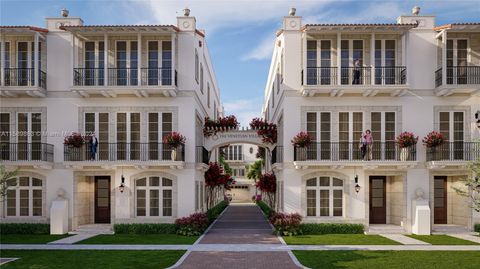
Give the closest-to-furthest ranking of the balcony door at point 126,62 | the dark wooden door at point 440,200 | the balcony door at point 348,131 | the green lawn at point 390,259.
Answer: the green lawn at point 390,259 → the balcony door at point 348,131 → the balcony door at point 126,62 → the dark wooden door at point 440,200

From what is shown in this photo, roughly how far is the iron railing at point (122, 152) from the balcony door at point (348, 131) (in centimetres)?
808

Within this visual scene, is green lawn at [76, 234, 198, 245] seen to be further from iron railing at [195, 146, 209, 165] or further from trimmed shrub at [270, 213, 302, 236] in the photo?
iron railing at [195, 146, 209, 165]

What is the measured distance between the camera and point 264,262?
14.9 meters

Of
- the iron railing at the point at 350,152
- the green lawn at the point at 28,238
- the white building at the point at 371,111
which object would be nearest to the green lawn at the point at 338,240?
the white building at the point at 371,111

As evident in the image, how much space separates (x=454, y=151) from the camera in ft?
72.1

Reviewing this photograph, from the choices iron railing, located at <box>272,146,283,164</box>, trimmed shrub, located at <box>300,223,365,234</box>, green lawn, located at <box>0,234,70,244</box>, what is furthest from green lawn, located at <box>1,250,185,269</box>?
iron railing, located at <box>272,146,283,164</box>

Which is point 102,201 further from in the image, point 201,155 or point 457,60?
point 457,60

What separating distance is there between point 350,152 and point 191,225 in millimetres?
8693

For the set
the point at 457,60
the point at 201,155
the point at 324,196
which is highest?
the point at 457,60

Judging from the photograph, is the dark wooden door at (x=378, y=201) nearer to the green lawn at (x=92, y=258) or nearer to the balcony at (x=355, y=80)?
the balcony at (x=355, y=80)

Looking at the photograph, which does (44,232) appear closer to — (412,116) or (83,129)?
(83,129)

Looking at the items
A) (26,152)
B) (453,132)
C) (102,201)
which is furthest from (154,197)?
(453,132)

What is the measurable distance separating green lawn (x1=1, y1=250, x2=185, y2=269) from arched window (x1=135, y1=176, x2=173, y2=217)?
5.57 m

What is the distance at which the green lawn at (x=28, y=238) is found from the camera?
1924cm
